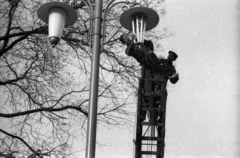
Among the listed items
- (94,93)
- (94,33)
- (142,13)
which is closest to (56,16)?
(94,33)

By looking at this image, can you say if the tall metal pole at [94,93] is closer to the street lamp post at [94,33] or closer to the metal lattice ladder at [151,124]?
the street lamp post at [94,33]

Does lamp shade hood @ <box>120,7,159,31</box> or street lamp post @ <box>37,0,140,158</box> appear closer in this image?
street lamp post @ <box>37,0,140,158</box>

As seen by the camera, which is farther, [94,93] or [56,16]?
[56,16]

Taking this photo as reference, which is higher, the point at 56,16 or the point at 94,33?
the point at 56,16

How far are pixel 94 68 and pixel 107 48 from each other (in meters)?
7.47

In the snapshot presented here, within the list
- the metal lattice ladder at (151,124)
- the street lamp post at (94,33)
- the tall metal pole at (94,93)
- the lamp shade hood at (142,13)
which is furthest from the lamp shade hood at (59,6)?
the metal lattice ladder at (151,124)

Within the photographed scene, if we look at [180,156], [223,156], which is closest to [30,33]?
[180,156]

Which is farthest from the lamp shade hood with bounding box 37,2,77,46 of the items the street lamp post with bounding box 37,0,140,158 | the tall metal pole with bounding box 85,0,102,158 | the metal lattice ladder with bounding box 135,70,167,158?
the metal lattice ladder with bounding box 135,70,167,158

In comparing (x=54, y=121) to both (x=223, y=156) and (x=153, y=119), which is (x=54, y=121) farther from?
(x=223, y=156)

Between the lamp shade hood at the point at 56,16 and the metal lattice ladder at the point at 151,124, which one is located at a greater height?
the lamp shade hood at the point at 56,16

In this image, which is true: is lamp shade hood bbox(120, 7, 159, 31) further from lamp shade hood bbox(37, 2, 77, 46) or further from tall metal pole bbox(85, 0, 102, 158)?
lamp shade hood bbox(37, 2, 77, 46)

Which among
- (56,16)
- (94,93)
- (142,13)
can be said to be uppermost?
(142,13)

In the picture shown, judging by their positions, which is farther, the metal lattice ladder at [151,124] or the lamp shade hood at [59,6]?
the metal lattice ladder at [151,124]

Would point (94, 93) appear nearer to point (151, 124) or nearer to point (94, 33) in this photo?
point (94, 33)
